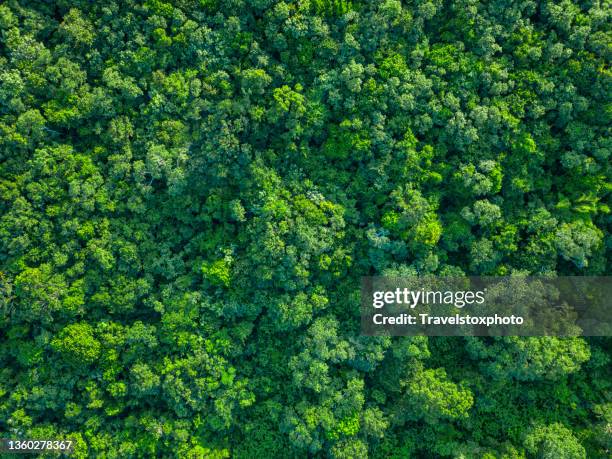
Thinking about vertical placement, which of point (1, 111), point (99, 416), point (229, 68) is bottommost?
point (99, 416)

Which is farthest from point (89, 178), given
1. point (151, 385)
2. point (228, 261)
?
point (151, 385)

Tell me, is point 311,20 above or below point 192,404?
above

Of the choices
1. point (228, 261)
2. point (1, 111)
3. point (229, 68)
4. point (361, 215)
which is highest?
point (229, 68)

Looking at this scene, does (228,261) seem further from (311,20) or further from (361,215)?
(311,20)

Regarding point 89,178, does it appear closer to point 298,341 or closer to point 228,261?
point 228,261

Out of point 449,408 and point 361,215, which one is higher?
point 361,215

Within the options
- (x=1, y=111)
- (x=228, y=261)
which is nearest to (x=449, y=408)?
(x=228, y=261)
